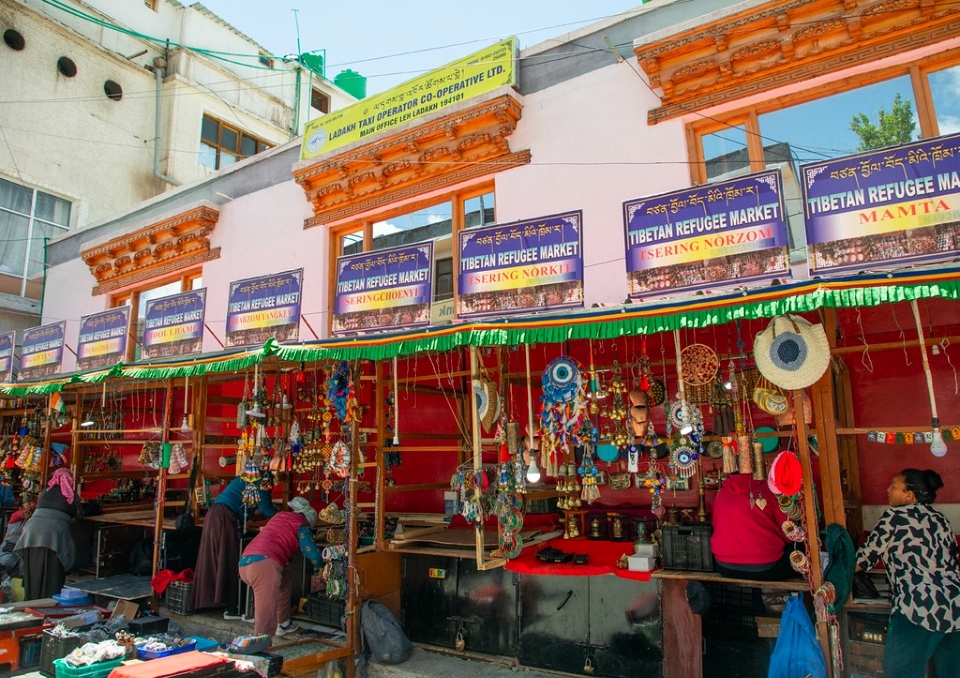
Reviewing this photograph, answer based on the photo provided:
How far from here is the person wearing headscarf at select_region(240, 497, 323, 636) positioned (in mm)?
8047

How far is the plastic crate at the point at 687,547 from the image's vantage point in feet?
20.6

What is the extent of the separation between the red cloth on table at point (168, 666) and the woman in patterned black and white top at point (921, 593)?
5459 mm

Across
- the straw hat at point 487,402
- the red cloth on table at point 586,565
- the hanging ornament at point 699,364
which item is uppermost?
the hanging ornament at point 699,364

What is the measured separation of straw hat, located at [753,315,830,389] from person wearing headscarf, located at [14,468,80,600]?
10989mm

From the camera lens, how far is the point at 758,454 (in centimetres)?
618

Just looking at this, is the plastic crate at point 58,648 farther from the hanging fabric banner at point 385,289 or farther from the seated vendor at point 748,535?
the seated vendor at point 748,535

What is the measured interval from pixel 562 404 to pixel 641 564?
184 centimetres

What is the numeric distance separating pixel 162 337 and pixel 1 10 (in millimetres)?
11045

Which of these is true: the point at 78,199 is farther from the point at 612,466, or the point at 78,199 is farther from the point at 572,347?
the point at 612,466

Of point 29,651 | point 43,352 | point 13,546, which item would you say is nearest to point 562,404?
point 29,651

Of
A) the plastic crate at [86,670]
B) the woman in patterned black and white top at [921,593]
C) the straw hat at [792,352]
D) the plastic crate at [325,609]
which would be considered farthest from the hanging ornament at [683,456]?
the plastic crate at [86,670]

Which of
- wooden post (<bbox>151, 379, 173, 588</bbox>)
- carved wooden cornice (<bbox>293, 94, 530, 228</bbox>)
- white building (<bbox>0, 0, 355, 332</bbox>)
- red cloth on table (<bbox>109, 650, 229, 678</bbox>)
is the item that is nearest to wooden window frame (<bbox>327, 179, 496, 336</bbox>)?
carved wooden cornice (<bbox>293, 94, 530, 228</bbox>)

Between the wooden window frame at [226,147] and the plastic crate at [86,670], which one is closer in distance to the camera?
the plastic crate at [86,670]

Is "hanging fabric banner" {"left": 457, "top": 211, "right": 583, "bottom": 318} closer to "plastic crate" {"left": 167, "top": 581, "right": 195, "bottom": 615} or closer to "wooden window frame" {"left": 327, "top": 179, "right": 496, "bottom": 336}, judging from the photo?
"wooden window frame" {"left": 327, "top": 179, "right": 496, "bottom": 336}
